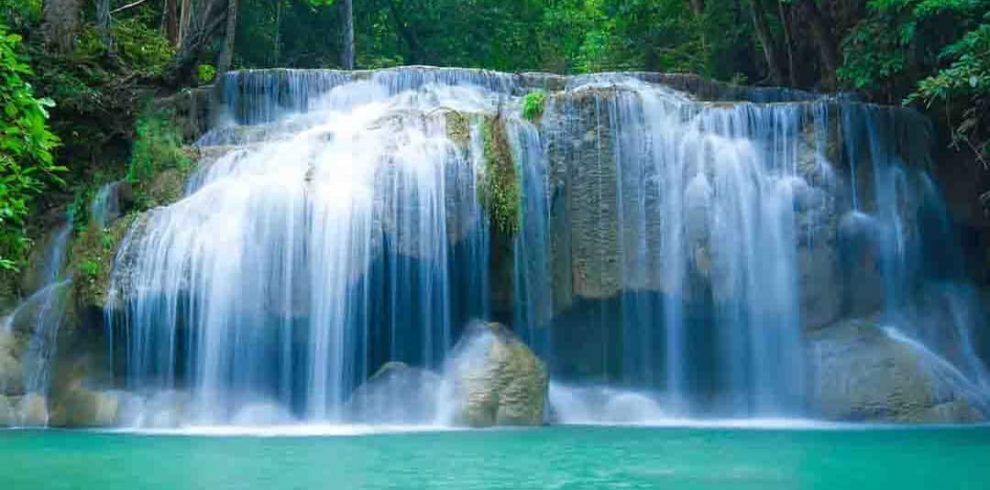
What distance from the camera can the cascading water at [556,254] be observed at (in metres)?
13.1

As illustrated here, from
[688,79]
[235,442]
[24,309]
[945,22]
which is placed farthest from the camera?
[688,79]

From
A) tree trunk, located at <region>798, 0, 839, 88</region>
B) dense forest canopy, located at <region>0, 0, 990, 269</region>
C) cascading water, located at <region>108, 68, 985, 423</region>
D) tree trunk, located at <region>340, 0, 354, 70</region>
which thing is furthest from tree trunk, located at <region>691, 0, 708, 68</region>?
tree trunk, located at <region>340, 0, 354, 70</region>

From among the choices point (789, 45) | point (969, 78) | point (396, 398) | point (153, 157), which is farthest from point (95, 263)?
point (789, 45)

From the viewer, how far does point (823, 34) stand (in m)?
18.5

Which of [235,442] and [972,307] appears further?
[972,307]

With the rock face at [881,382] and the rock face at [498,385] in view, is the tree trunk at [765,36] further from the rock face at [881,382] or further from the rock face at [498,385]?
the rock face at [498,385]

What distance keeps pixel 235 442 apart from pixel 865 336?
776 cm

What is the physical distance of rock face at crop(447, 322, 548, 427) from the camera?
40.7 ft

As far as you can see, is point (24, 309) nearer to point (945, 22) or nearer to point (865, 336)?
point (865, 336)

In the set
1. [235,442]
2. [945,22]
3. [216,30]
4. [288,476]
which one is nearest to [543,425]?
[235,442]

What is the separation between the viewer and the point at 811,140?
49.7 ft

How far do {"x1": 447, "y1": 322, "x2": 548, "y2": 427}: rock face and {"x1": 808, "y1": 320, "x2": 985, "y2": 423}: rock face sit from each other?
3.62 meters

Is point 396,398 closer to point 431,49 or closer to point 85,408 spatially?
point 85,408

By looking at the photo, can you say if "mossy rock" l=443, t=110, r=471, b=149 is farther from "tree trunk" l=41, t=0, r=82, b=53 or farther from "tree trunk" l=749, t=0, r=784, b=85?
"tree trunk" l=749, t=0, r=784, b=85
